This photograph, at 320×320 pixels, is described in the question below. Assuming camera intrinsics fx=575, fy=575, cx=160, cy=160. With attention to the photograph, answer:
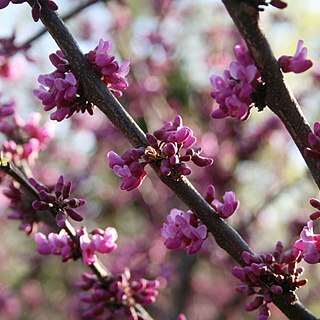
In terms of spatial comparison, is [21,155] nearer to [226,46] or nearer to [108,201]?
[108,201]

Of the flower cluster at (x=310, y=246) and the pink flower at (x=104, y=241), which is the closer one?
the flower cluster at (x=310, y=246)

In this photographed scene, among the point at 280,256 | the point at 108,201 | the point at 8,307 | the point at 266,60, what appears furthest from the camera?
the point at 108,201

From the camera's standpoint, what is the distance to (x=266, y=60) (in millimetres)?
1901

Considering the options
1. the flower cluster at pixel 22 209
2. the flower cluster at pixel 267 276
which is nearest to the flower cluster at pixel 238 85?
the flower cluster at pixel 267 276

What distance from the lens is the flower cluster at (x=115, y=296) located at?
2.51 meters

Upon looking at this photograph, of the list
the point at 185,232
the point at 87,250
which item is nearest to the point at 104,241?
the point at 87,250

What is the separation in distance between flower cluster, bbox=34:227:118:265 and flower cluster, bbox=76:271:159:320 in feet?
0.65

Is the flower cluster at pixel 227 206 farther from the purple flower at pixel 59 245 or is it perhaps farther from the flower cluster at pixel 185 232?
the purple flower at pixel 59 245

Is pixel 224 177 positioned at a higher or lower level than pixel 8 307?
higher

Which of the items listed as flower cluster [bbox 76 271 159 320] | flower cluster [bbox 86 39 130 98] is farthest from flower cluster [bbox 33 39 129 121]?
flower cluster [bbox 76 271 159 320]

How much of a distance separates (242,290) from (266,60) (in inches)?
33.4

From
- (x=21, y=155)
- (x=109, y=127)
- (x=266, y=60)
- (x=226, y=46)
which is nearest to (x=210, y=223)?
(x=266, y=60)

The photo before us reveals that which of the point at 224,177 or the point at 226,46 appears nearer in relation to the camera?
the point at 224,177

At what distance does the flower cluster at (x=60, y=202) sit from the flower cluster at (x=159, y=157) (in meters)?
0.23
